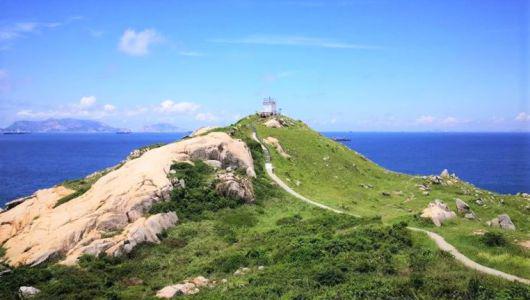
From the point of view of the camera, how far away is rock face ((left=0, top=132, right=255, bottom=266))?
42.6 metres

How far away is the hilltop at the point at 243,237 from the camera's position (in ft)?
105

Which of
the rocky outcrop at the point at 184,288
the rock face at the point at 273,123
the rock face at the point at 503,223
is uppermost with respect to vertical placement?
the rock face at the point at 273,123

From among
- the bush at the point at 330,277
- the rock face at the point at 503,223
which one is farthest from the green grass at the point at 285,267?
the rock face at the point at 503,223

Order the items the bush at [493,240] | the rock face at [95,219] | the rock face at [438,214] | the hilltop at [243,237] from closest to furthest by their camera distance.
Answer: the hilltop at [243,237] → the bush at [493,240] → the rock face at [95,219] → the rock face at [438,214]

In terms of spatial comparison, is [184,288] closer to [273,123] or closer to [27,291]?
[27,291]

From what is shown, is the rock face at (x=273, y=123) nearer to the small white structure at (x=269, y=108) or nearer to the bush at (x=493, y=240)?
the small white structure at (x=269, y=108)

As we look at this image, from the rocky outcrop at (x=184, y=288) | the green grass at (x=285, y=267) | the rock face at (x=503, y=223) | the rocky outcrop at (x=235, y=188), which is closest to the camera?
the green grass at (x=285, y=267)

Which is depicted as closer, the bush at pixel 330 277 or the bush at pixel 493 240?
the bush at pixel 330 277

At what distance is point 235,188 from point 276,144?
94.1 feet

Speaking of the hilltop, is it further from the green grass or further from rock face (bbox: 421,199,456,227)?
rock face (bbox: 421,199,456,227)

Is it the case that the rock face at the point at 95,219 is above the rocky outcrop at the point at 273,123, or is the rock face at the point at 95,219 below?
below

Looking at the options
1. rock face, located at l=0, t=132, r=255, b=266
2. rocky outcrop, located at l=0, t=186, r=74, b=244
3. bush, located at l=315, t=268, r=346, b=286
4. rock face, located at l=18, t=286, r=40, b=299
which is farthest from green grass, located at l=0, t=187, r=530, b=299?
rocky outcrop, located at l=0, t=186, r=74, b=244

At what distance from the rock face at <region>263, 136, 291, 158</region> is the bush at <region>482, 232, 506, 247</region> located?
44270 mm

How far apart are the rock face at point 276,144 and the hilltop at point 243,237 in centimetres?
699
